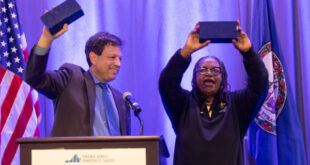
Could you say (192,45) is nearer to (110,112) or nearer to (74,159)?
(110,112)

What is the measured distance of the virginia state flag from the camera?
3.06 meters

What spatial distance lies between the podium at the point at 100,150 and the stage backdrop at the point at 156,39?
5.93ft

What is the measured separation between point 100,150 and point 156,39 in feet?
6.68

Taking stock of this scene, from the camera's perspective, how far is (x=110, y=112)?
245cm

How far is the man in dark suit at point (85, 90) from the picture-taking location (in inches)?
85.7

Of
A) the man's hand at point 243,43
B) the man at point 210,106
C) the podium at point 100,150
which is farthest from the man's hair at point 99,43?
the podium at point 100,150

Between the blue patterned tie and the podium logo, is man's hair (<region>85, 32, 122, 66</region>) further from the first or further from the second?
the podium logo

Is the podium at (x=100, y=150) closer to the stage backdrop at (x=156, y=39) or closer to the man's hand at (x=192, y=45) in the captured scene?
the man's hand at (x=192, y=45)

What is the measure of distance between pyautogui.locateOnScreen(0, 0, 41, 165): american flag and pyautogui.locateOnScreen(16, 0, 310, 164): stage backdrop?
1.14ft

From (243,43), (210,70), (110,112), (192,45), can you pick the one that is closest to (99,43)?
(110,112)

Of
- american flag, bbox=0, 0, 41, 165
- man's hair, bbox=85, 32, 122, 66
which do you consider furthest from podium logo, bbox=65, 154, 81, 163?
american flag, bbox=0, 0, 41, 165

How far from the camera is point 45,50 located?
7.06 feet

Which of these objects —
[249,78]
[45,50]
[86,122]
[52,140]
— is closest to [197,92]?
[249,78]

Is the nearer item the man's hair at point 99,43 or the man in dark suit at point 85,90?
the man in dark suit at point 85,90
